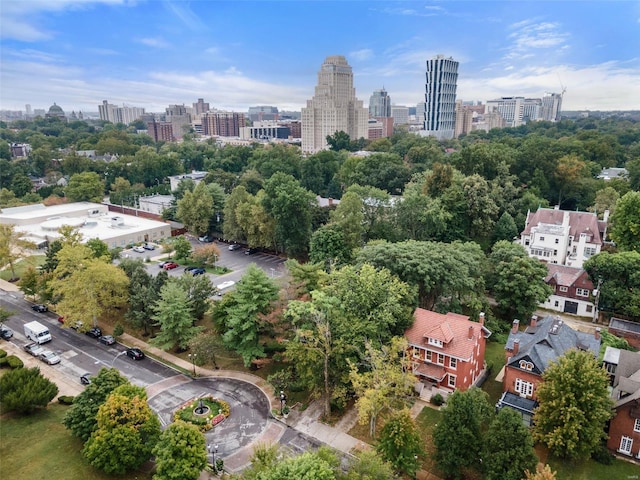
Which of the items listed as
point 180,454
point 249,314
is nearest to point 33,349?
point 249,314

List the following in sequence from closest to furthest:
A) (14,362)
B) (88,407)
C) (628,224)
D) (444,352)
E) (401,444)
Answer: (401,444), (88,407), (444,352), (14,362), (628,224)

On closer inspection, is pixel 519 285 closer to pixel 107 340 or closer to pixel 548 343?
pixel 548 343

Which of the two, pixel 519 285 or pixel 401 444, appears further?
pixel 519 285

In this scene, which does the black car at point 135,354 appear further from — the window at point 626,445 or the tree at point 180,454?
the window at point 626,445

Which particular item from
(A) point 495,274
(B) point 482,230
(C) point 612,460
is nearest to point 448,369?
(C) point 612,460

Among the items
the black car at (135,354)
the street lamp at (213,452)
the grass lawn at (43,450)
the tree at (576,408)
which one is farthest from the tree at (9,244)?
the tree at (576,408)

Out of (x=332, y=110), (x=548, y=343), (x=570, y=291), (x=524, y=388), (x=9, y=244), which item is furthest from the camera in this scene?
(x=332, y=110)
